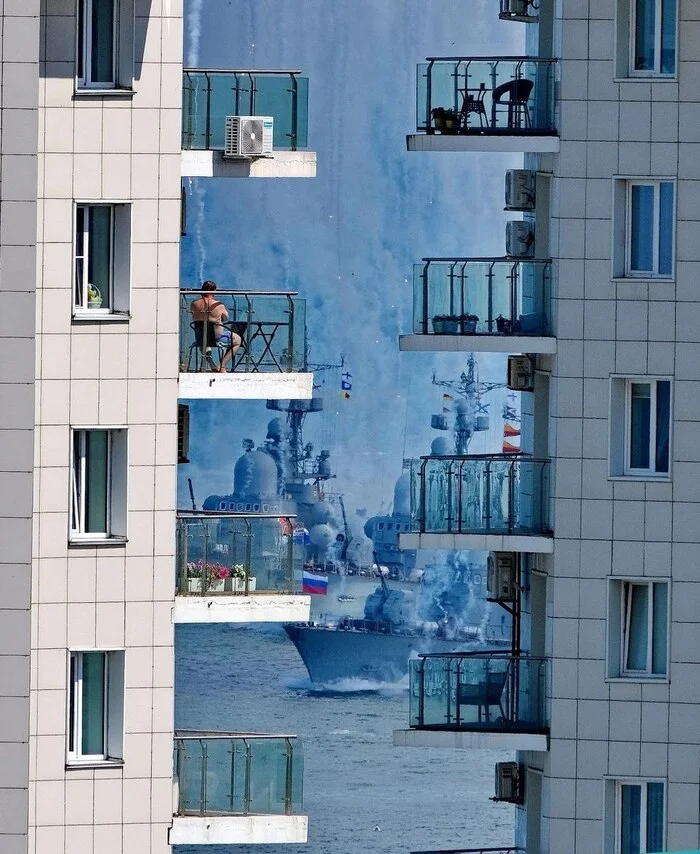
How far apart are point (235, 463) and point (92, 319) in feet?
372

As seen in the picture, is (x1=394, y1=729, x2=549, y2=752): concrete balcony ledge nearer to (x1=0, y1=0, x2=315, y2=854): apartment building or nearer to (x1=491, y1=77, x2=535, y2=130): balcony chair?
(x1=0, y1=0, x2=315, y2=854): apartment building

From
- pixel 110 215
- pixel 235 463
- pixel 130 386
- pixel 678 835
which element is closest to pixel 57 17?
pixel 110 215

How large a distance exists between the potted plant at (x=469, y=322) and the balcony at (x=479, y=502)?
1.60m

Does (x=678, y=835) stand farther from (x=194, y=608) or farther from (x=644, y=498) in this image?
(x=194, y=608)

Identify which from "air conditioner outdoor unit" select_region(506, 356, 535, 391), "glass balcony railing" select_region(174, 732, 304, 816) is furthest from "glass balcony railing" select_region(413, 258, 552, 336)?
"glass balcony railing" select_region(174, 732, 304, 816)

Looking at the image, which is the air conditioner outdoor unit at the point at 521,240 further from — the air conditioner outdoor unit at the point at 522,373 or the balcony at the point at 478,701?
the balcony at the point at 478,701

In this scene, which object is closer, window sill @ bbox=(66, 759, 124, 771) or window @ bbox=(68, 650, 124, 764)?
window sill @ bbox=(66, 759, 124, 771)

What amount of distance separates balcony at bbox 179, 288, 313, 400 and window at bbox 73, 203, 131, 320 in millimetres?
946

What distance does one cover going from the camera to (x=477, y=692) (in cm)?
2322

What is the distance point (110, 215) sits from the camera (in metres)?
21.3

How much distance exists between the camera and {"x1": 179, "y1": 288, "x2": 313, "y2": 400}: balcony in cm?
2186

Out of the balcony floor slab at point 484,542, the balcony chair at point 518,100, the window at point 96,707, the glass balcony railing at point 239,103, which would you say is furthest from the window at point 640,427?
the window at point 96,707

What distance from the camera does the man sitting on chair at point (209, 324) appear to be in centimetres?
2197

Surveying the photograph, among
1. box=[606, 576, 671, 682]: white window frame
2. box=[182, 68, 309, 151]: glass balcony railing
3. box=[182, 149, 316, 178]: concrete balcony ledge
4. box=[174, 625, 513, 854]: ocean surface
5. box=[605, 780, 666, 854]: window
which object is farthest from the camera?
box=[174, 625, 513, 854]: ocean surface
